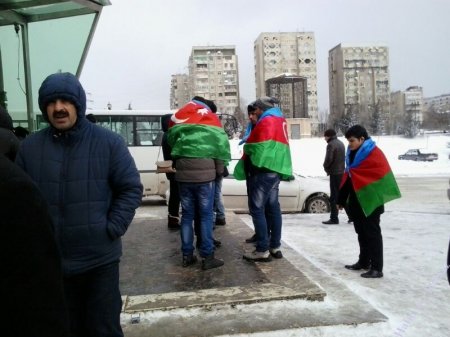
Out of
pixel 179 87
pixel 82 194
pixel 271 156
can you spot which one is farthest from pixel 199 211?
pixel 179 87

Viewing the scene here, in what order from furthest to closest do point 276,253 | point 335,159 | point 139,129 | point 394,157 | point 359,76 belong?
point 359,76
point 394,157
point 139,129
point 335,159
point 276,253

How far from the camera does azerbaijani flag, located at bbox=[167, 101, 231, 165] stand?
473cm

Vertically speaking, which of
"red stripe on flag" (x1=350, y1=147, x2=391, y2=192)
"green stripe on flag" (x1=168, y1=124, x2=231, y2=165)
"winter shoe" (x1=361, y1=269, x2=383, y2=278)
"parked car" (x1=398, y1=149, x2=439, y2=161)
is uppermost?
"green stripe on flag" (x1=168, y1=124, x2=231, y2=165)

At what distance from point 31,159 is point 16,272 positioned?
159cm

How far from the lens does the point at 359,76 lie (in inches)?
3962

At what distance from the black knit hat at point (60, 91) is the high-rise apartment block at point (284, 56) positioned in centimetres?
8384

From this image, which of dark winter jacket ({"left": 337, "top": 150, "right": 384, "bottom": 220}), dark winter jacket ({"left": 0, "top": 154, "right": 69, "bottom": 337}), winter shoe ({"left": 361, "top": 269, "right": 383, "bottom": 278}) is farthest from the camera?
dark winter jacket ({"left": 337, "top": 150, "right": 384, "bottom": 220})

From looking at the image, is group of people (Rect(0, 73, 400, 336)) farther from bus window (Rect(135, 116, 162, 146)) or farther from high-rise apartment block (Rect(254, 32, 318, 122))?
high-rise apartment block (Rect(254, 32, 318, 122))

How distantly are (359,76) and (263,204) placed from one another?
10248 cm

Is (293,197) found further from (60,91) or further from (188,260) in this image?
(60,91)

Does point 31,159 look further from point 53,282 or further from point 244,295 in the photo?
point 244,295

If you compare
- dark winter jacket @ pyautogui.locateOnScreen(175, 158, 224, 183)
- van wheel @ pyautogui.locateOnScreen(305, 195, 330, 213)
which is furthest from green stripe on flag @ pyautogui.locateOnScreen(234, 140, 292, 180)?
van wheel @ pyautogui.locateOnScreen(305, 195, 330, 213)

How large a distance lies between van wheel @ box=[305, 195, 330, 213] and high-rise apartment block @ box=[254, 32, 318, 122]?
249 ft

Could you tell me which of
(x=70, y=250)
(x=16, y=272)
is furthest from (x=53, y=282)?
(x=70, y=250)
